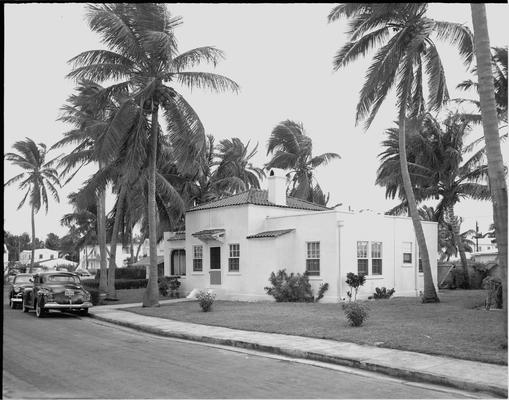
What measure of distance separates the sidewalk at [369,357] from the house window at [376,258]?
34.4 feet

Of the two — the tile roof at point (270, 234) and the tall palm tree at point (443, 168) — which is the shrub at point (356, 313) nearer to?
the tile roof at point (270, 234)

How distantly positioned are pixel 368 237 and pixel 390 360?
552 inches

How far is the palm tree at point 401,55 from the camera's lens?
18.7 metres

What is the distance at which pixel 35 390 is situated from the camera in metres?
8.26

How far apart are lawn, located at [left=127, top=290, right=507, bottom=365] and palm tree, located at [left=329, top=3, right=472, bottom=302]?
4.63m

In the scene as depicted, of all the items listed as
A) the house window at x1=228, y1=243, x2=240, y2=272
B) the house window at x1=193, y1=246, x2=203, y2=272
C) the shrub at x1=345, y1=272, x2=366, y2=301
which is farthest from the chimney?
the shrub at x1=345, y1=272, x2=366, y2=301

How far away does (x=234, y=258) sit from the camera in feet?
84.8

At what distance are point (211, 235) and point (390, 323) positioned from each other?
42.6 ft

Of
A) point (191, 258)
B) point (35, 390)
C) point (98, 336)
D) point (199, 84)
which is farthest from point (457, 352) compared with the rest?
point (191, 258)

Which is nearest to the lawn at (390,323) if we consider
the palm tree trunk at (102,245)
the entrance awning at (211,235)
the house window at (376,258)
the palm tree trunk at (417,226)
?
the palm tree trunk at (417,226)

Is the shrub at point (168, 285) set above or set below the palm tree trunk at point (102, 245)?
below

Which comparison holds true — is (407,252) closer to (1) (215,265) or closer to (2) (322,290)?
(2) (322,290)

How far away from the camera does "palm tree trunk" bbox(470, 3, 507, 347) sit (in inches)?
429

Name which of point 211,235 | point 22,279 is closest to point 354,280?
point 211,235
